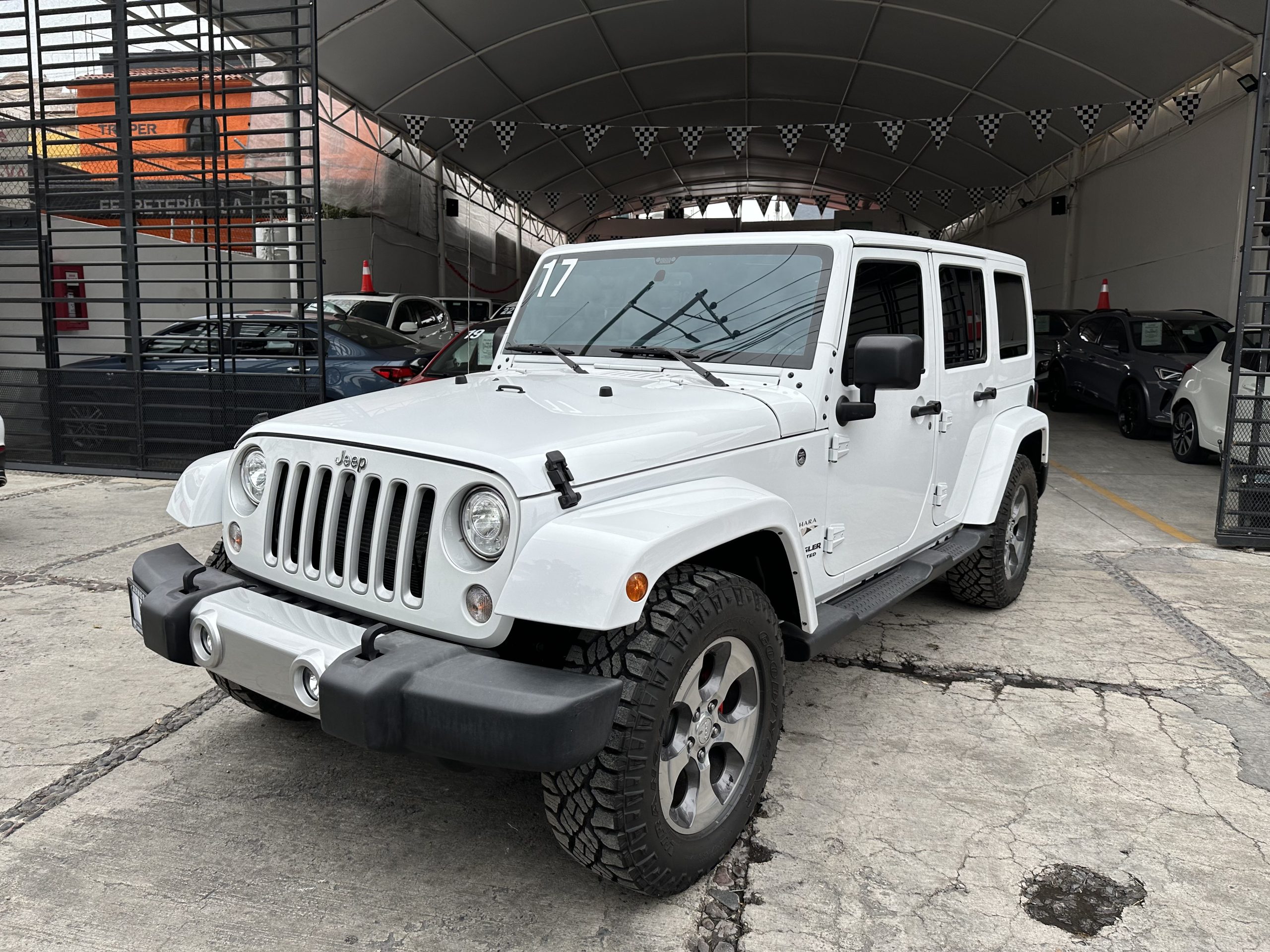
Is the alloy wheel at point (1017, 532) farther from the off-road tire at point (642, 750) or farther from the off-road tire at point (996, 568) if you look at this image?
the off-road tire at point (642, 750)

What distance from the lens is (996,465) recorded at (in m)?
4.73

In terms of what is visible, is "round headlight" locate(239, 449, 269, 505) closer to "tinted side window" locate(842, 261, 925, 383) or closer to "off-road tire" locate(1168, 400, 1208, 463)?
"tinted side window" locate(842, 261, 925, 383)

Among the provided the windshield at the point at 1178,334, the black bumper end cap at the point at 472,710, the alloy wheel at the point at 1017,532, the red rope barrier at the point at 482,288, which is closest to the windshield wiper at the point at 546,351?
the black bumper end cap at the point at 472,710

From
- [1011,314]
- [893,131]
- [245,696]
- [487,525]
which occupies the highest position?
[893,131]

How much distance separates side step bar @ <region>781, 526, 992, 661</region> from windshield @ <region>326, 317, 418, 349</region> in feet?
21.3

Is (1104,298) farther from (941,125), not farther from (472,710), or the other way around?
(472,710)

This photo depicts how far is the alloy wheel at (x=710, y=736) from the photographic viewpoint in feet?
8.48

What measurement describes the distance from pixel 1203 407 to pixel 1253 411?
323 cm

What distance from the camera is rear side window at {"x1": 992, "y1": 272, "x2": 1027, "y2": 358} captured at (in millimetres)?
4949

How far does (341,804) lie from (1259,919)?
264 cm

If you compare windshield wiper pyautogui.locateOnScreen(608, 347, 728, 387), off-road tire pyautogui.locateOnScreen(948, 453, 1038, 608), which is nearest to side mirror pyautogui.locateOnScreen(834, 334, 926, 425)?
windshield wiper pyautogui.locateOnScreen(608, 347, 728, 387)

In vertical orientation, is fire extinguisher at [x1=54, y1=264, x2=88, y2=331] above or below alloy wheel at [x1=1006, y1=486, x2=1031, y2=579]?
above

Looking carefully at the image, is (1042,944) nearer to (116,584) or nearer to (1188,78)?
(116,584)

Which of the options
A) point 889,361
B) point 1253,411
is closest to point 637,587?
point 889,361
